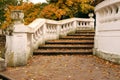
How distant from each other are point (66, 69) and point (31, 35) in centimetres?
320

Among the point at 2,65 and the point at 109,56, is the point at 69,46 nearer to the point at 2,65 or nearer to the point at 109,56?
the point at 109,56

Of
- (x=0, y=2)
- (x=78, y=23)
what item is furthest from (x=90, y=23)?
(x=0, y=2)

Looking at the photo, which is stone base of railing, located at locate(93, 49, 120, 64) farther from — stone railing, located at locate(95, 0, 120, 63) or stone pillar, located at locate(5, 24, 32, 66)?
stone pillar, located at locate(5, 24, 32, 66)

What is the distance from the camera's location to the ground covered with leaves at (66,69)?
8.49 m

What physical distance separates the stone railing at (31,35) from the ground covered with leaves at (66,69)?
456mm

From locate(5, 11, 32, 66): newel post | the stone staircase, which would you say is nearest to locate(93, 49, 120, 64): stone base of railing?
the stone staircase

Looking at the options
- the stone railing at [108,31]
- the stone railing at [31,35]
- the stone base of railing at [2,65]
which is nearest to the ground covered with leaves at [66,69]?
the stone base of railing at [2,65]

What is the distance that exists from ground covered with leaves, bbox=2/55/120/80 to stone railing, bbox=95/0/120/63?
0.35 meters

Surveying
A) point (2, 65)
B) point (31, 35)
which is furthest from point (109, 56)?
point (2, 65)

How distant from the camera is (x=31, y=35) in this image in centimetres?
1254

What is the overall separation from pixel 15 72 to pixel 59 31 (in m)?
8.16

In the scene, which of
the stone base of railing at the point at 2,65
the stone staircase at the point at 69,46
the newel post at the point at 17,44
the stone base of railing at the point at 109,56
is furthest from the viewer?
the stone staircase at the point at 69,46

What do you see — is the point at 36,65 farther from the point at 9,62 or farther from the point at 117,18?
the point at 117,18

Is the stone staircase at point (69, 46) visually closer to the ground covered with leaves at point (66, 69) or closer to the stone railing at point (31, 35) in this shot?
the stone railing at point (31, 35)
